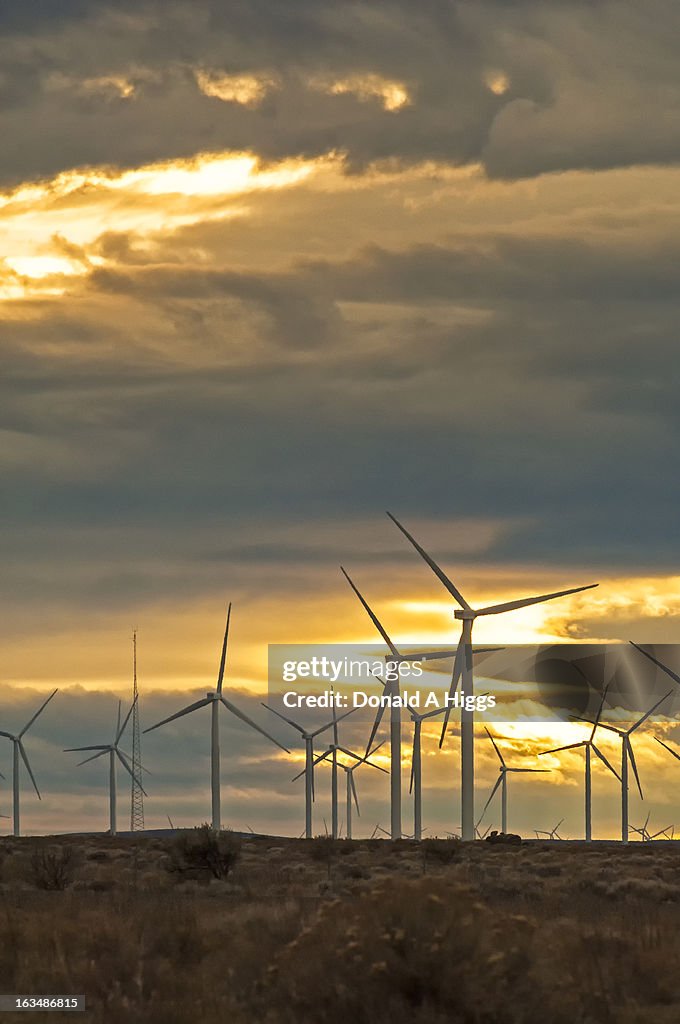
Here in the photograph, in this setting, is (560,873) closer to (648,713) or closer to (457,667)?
(457,667)

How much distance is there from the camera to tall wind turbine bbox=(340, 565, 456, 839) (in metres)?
122

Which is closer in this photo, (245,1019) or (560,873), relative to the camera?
(245,1019)

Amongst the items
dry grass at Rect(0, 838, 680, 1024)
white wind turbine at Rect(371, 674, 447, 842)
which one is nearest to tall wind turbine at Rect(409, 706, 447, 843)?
white wind turbine at Rect(371, 674, 447, 842)

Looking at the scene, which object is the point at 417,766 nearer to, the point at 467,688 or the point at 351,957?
the point at 467,688

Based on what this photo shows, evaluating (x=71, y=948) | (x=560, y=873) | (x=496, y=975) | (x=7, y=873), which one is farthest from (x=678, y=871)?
(x=496, y=975)

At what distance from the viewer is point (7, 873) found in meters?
55.7

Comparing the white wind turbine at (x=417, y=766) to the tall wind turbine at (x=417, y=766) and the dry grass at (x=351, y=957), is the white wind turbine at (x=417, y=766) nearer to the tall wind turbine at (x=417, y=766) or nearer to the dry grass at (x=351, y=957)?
the tall wind turbine at (x=417, y=766)

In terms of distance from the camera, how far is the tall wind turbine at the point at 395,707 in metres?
122

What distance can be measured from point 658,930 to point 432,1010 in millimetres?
14310

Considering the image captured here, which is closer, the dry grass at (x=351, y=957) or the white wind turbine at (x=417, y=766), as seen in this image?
the dry grass at (x=351, y=957)

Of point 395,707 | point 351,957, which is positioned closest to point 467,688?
point 395,707

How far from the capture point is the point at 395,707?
412 feet

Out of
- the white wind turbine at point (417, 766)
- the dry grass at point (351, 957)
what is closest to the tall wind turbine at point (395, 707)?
the white wind turbine at point (417, 766)

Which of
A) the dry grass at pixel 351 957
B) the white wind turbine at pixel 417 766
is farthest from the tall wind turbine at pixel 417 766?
the dry grass at pixel 351 957
